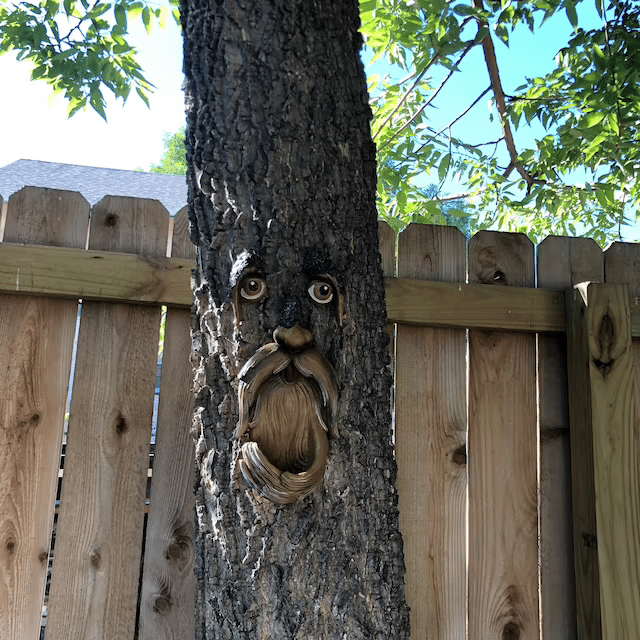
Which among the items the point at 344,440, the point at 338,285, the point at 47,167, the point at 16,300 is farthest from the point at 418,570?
the point at 47,167

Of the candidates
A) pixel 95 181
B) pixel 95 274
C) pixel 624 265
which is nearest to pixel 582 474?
pixel 624 265

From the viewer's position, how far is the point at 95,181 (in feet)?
38.1

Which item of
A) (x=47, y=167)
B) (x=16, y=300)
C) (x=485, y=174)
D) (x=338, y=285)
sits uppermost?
(x=47, y=167)

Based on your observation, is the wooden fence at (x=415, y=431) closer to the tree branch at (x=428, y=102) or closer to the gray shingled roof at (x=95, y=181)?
the tree branch at (x=428, y=102)

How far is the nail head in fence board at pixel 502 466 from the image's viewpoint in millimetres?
1756

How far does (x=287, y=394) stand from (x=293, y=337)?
11 centimetres

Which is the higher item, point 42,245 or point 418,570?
point 42,245

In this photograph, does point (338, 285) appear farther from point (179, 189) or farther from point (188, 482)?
point (179, 189)

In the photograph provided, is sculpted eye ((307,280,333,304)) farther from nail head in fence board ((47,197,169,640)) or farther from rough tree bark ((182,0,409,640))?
nail head in fence board ((47,197,169,640))

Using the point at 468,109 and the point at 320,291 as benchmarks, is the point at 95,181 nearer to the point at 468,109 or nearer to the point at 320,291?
the point at 468,109

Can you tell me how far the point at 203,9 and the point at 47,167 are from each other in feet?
37.4

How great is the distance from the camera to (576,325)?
186 cm

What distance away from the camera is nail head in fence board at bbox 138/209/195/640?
1.60 m

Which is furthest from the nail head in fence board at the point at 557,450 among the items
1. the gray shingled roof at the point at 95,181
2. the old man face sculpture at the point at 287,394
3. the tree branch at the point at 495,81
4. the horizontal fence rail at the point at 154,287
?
the gray shingled roof at the point at 95,181
